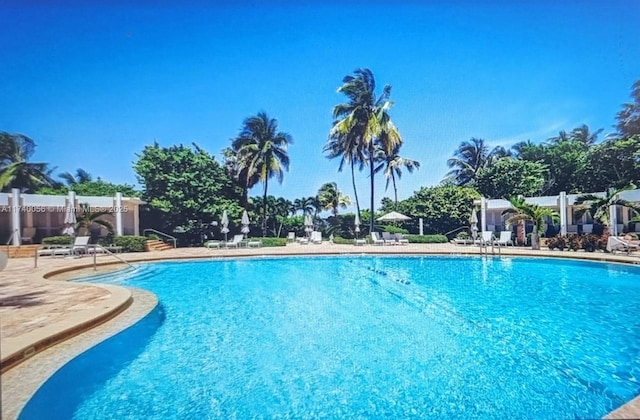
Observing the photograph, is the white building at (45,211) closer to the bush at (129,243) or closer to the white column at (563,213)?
the bush at (129,243)

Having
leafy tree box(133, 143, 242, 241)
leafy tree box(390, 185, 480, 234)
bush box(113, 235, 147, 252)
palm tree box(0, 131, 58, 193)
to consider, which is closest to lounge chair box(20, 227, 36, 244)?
bush box(113, 235, 147, 252)

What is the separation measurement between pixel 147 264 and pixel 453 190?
62.9 ft

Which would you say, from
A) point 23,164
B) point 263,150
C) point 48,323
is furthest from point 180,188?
point 48,323

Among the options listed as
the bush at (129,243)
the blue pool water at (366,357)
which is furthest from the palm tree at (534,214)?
the bush at (129,243)

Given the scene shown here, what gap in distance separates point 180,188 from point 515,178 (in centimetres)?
2399

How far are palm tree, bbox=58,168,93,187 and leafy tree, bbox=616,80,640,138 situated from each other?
153 ft

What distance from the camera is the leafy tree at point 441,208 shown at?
24094 mm

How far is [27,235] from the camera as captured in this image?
1856 cm

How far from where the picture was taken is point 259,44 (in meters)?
15.1

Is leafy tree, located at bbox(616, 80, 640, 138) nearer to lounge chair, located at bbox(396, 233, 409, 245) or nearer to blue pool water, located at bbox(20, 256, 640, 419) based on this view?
lounge chair, located at bbox(396, 233, 409, 245)

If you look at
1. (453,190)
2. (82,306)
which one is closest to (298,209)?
(453,190)

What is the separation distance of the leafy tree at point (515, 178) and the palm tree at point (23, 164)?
36310 mm

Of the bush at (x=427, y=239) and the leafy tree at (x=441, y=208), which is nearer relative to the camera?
the bush at (x=427, y=239)

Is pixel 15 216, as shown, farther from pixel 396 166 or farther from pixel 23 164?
pixel 396 166
